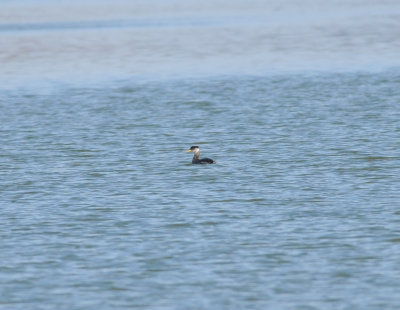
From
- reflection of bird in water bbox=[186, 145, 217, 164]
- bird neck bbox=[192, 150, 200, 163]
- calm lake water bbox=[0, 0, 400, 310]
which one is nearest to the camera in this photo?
calm lake water bbox=[0, 0, 400, 310]

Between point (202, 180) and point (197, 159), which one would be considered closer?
point (202, 180)

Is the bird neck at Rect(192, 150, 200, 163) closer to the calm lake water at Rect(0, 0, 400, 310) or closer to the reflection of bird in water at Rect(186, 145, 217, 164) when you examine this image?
the reflection of bird in water at Rect(186, 145, 217, 164)

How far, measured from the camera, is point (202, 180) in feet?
66.1

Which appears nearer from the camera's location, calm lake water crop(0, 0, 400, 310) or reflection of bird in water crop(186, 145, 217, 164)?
calm lake water crop(0, 0, 400, 310)

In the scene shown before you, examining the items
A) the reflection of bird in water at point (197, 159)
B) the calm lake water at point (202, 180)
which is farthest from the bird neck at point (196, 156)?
the calm lake water at point (202, 180)

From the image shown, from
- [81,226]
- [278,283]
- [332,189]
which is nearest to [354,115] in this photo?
→ [332,189]

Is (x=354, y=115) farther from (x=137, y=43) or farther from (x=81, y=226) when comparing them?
(x=137, y=43)

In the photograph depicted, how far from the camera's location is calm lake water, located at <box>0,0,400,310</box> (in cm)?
1330

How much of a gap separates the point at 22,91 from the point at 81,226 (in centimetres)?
2107

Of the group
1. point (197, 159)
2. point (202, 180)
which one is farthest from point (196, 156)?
point (202, 180)

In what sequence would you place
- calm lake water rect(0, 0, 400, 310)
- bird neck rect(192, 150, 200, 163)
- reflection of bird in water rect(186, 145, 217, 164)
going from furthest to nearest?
bird neck rect(192, 150, 200, 163), reflection of bird in water rect(186, 145, 217, 164), calm lake water rect(0, 0, 400, 310)

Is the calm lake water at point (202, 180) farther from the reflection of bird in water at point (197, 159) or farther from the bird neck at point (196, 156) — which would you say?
the bird neck at point (196, 156)

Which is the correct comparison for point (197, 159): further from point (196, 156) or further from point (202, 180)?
point (202, 180)

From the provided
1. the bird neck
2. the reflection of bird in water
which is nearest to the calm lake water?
the reflection of bird in water
